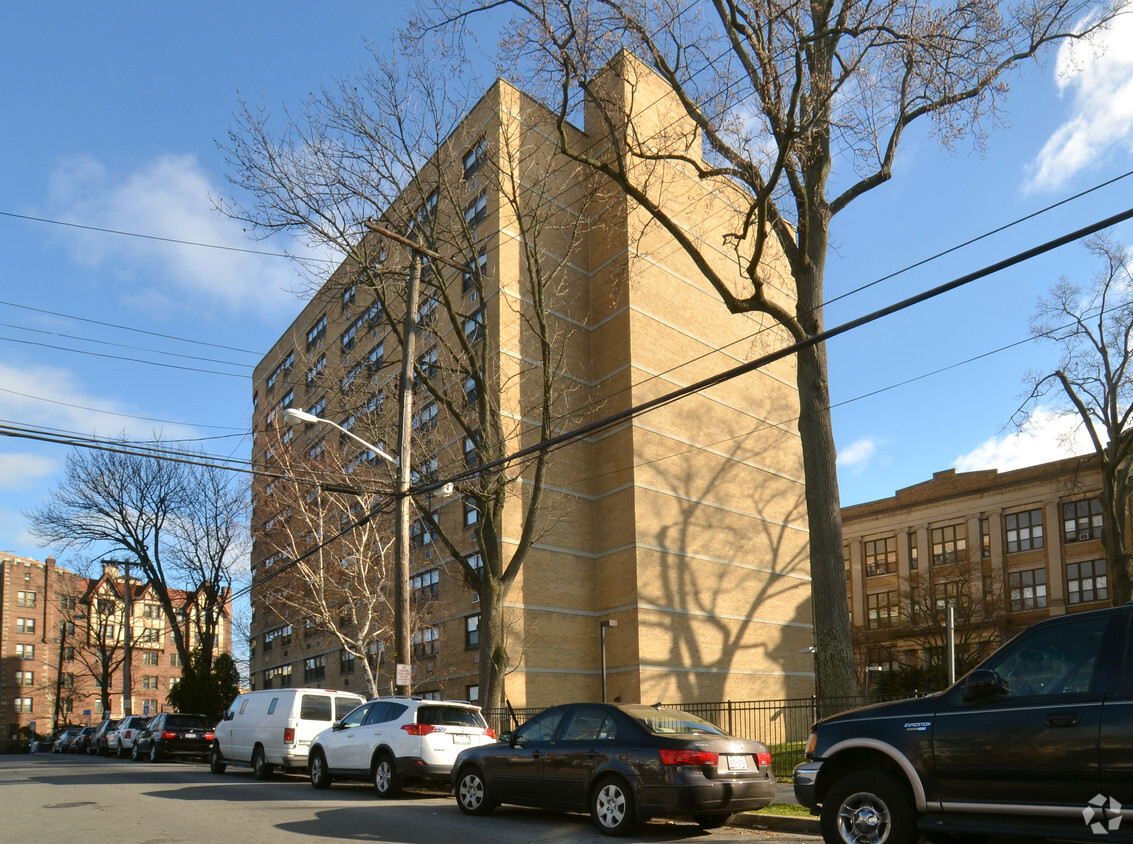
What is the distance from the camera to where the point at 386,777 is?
15188 mm

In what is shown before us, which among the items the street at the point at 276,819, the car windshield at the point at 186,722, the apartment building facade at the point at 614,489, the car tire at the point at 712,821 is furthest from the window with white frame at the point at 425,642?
the car tire at the point at 712,821

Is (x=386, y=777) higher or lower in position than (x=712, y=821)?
lower

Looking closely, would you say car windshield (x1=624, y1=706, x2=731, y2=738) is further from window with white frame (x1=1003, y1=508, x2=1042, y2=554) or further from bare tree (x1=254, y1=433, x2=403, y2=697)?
window with white frame (x1=1003, y1=508, x2=1042, y2=554)

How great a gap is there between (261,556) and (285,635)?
54.7 ft

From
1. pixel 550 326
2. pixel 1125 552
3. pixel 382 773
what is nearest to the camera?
pixel 382 773

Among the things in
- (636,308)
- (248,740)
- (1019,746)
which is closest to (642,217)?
(636,308)

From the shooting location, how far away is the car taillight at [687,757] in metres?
10.5

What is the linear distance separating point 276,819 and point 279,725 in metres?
7.60

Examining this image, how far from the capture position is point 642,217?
133 ft

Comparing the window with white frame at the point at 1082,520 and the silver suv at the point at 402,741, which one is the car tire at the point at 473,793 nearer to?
the silver suv at the point at 402,741

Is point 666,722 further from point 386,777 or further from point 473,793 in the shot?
point 386,777

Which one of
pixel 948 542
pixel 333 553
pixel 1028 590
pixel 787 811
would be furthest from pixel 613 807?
pixel 948 542

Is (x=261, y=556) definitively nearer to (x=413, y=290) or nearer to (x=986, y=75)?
(x=413, y=290)

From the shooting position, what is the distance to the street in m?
10.8
